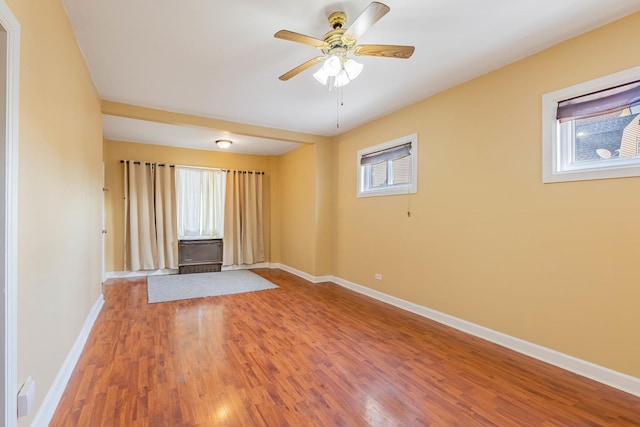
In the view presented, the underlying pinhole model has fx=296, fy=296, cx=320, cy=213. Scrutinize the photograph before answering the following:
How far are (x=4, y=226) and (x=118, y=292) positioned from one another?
3987mm

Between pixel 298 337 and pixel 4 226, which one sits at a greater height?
pixel 4 226

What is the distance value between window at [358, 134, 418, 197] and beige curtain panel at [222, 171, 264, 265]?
9.64 ft

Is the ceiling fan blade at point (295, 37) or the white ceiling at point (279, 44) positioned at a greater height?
the white ceiling at point (279, 44)

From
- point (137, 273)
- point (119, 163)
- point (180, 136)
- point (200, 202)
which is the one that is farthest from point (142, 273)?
point (180, 136)

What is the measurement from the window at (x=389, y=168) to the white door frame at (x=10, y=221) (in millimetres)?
3527

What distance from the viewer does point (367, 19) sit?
1828mm

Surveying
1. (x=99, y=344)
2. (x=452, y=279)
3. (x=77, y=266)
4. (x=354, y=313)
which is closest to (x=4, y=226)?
(x=77, y=266)

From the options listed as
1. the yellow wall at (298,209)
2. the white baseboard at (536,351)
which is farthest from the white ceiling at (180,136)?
the white baseboard at (536,351)

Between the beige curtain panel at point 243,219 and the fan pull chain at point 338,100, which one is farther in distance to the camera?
the beige curtain panel at point 243,219

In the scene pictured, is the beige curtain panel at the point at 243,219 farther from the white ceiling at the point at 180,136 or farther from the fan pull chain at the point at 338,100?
the fan pull chain at the point at 338,100

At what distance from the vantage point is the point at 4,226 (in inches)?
49.4

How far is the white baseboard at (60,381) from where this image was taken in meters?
1.65

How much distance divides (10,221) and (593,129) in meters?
3.69

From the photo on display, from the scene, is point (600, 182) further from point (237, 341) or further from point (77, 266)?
point (77, 266)
